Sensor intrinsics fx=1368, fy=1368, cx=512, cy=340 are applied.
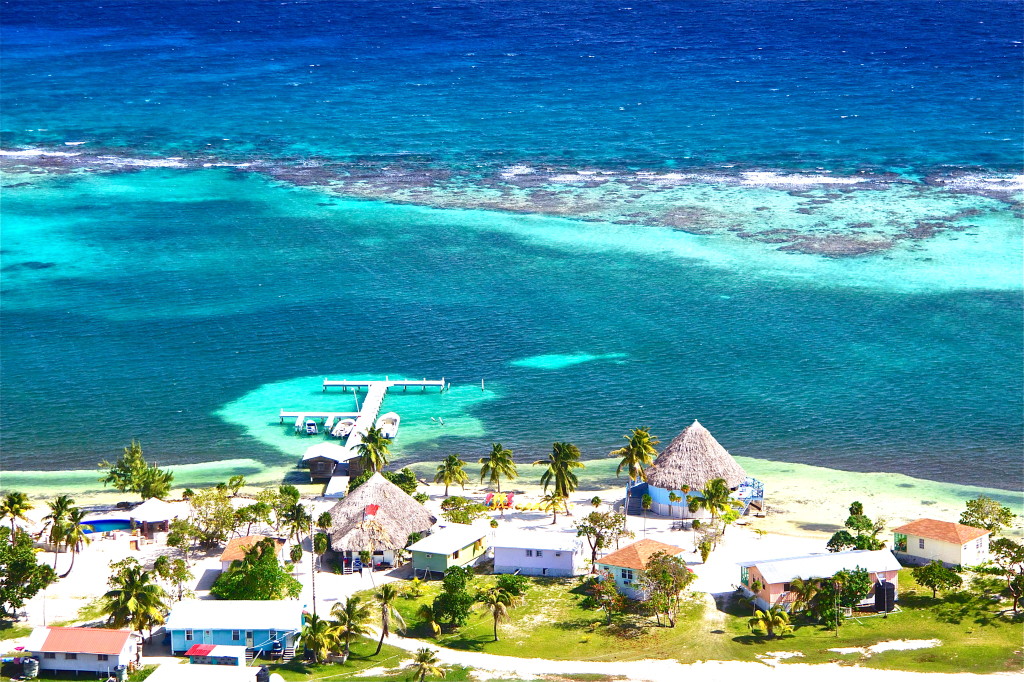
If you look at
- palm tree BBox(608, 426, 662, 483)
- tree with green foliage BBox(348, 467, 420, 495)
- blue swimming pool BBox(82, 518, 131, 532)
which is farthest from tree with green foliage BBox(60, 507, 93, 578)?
palm tree BBox(608, 426, 662, 483)

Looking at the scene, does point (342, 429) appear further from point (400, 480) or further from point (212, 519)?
Answer: point (212, 519)

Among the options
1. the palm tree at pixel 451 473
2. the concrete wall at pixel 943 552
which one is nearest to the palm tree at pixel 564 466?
the palm tree at pixel 451 473

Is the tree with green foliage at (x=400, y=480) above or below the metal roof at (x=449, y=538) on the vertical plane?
above

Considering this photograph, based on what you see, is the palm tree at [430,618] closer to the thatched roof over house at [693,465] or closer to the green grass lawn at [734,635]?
the green grass lawn at [734,635]

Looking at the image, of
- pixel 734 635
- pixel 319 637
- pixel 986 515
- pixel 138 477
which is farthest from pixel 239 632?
pixel 986 515

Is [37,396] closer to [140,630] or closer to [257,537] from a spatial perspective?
[257,537]

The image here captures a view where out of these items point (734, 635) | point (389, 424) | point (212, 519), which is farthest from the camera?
point (389, 424)
